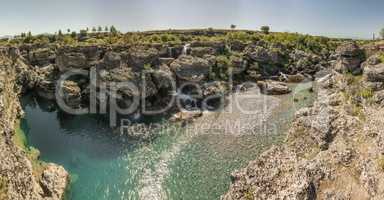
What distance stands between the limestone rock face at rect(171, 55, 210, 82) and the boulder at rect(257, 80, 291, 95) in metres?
17.2

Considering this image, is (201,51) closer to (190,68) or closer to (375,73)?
(190,68)

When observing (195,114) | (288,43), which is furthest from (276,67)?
(195,114)

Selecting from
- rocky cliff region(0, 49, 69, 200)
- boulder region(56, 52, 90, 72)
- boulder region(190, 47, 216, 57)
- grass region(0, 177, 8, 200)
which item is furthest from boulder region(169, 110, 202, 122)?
grass region(0, 177, 8, 200)

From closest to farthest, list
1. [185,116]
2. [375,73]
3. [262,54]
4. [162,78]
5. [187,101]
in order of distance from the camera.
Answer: [375,73]
[185,116]
[187,101]
[162,78]
[262,54]

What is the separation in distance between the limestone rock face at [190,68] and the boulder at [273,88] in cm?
1721

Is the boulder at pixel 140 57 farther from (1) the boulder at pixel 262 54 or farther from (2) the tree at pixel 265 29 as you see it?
(2) the tree at pixel 265 29

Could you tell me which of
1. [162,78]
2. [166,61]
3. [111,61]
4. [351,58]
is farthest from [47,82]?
[351,58]

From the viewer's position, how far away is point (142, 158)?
69938mm

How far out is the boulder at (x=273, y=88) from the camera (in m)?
112

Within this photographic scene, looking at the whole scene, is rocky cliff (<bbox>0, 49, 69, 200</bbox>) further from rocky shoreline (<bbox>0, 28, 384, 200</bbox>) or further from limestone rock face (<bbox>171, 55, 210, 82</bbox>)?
limestone rock face (<bbox>171, 55, 210, 82</bbox>)

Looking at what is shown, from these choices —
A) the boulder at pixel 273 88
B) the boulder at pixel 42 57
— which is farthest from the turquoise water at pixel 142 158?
the boulder at pixel 42 57

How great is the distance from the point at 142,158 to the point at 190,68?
48582 millimetres

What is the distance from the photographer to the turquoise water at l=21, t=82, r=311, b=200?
5828 cm

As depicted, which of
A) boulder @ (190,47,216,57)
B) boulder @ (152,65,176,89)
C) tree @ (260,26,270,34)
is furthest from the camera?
tree @ (260,26,270,34)
